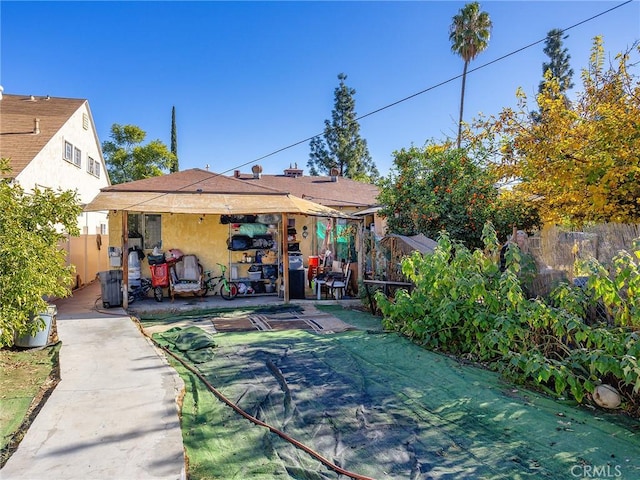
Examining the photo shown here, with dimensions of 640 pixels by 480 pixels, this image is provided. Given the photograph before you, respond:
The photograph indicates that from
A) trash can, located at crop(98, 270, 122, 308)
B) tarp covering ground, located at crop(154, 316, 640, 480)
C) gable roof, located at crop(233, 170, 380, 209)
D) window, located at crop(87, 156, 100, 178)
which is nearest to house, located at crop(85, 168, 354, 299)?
trash can, located at crop(98, 270, 122, 308)

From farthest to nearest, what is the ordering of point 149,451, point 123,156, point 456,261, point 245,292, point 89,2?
point 123,156 → point 245,292 → point 89,2 → point 456,261 → point 149,451

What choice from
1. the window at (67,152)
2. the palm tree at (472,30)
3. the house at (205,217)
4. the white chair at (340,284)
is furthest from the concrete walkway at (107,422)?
the palm tree at (472,30)

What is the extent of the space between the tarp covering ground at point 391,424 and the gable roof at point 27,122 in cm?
899

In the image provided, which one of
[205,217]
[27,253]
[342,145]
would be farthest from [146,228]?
[342,145]

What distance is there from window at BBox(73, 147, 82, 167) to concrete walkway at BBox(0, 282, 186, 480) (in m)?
10.7

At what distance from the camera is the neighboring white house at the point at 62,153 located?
11.0 metres

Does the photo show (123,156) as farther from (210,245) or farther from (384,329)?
(384,329)

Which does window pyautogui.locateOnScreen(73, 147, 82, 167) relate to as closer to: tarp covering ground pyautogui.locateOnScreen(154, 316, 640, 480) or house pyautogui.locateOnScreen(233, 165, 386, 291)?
house pyautogui.locateOnScreen(233, 165, 386, 291)

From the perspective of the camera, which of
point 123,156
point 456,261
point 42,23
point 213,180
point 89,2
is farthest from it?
point 123,156

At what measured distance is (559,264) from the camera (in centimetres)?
543

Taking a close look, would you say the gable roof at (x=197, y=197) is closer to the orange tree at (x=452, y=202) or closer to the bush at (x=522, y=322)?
the orange tree at (x=452, y=202)

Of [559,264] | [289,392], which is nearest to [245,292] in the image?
[289,392]

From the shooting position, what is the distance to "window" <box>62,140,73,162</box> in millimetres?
13521

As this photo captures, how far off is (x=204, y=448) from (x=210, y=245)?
8.76m
